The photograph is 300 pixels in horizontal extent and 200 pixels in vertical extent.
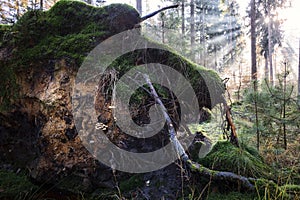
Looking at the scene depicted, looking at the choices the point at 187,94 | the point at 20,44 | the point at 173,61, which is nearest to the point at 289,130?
the point at 187,94

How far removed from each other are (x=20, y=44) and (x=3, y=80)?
0.75m

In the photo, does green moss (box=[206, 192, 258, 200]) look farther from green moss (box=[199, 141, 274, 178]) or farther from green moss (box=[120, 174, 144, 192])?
green moss (box=[120, 174, 144, 192])

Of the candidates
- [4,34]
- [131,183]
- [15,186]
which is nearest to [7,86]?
[4,34]

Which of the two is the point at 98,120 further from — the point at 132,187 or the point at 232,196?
the point at 232,196

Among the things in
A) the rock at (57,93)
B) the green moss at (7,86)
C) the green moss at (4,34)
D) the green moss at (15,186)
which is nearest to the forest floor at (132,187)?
the green moss at (15,186)

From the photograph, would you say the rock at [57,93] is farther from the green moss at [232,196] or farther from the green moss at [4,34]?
the green moss at [232,196]

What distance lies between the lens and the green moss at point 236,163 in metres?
2.41

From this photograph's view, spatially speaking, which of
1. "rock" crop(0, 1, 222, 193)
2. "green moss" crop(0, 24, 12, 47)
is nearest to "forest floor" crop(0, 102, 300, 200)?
"rock" crop(0, 1, 222, 193)

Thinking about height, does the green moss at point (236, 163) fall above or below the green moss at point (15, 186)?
above

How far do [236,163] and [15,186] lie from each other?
3320mm

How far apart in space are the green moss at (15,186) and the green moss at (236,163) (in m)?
2.68

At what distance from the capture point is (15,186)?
310 centimetres

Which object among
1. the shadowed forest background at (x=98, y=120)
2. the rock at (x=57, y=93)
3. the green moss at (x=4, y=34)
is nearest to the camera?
the shadowed forest background at (x=98, y=120)

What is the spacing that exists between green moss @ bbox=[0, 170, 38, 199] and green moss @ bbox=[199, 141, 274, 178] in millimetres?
2679
